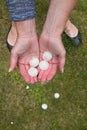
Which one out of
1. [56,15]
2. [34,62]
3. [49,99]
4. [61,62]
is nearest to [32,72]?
[34,62]

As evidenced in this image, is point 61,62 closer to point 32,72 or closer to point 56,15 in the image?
point 32,72

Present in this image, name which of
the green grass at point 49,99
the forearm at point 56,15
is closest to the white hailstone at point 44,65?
the forearm at point 56,15

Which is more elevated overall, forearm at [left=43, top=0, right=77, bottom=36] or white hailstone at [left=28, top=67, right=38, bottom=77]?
forearm at [left=43, top=0, right=77, bottom=36]

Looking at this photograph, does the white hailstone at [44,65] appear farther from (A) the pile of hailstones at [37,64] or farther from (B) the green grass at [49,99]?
(B) the green grass at [49,99]

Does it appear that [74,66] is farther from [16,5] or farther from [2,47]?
[16,5]

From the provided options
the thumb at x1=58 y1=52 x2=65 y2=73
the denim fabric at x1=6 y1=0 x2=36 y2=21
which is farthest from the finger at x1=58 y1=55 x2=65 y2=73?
the denim fabric at x1=6 y1=0 x2=36 y2=21

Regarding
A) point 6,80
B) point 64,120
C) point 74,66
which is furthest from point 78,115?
point 6,80

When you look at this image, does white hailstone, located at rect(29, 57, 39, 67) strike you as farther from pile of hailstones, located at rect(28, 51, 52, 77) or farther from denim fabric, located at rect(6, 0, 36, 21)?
denim fabric, located at rect(6, 0, 36, 21)
